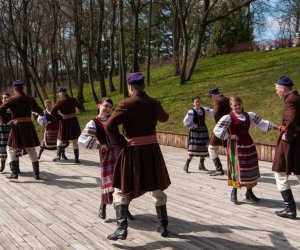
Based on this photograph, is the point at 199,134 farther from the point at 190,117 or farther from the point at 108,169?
the point at 108,169

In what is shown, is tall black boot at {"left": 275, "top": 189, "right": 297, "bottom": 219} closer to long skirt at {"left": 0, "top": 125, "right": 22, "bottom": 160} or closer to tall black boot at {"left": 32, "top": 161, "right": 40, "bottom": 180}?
tall black boot at {"left": 32, "top": 161, "right": 40, "bottom": 180}

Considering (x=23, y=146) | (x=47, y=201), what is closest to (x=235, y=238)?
(x=47, y=201)

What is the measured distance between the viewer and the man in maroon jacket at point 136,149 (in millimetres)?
4735

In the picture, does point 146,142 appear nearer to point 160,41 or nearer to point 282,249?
point 282,249

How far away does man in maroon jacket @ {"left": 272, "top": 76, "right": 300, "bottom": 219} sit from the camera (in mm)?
5469

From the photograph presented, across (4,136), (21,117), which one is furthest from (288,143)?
(4,136)

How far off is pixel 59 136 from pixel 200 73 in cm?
1360

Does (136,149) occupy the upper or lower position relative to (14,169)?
upper

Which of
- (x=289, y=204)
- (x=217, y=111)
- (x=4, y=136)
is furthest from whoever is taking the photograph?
(x=4, y=136)

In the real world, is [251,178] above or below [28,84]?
below

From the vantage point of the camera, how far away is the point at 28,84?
878 inches

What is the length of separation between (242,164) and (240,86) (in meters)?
12.0

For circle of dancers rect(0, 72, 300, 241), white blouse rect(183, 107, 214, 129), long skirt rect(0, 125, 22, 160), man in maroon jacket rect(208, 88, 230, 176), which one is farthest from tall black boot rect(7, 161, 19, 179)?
man in maroon jacket rect(208, 88, 230, 176)

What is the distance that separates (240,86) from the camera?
17969 millimetres
